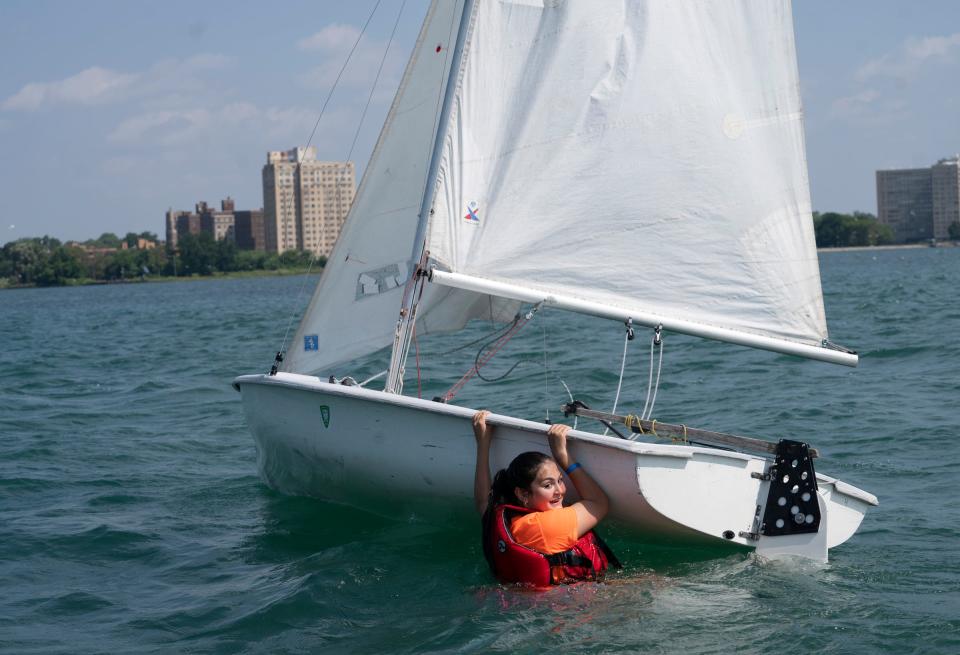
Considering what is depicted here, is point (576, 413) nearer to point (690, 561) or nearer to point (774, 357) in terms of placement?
point (690, 561)

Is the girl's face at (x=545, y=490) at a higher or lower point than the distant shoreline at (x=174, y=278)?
lower

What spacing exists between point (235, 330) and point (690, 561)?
21.1 meters

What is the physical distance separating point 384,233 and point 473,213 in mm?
705

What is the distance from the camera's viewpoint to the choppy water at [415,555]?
4551 millimetres

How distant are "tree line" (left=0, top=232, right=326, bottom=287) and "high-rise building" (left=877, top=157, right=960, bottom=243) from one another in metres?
82.6

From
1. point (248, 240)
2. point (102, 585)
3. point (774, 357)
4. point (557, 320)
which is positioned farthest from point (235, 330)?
point (248, 240)

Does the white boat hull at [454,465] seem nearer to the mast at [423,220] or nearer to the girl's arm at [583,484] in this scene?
the girl's arm at [583,484]

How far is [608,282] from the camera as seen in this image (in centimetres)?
552

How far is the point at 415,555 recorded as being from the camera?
569 cm

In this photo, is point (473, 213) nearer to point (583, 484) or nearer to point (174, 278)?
point (583, 484)

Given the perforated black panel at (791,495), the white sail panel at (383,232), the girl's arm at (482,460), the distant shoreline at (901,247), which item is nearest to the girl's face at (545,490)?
the girl's arm at (482,460)

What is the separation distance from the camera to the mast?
17.8 ft

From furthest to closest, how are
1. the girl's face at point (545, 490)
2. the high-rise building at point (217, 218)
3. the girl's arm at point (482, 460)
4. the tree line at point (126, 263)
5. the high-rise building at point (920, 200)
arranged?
the high-rise building at point (217, 218) → the high-rise building at point (920, 200) → the tree line at point (126, 263) → the girl's arm at point (482, 460) → the girl's face at point (545, 490)

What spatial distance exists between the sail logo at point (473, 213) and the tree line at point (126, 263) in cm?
9078
